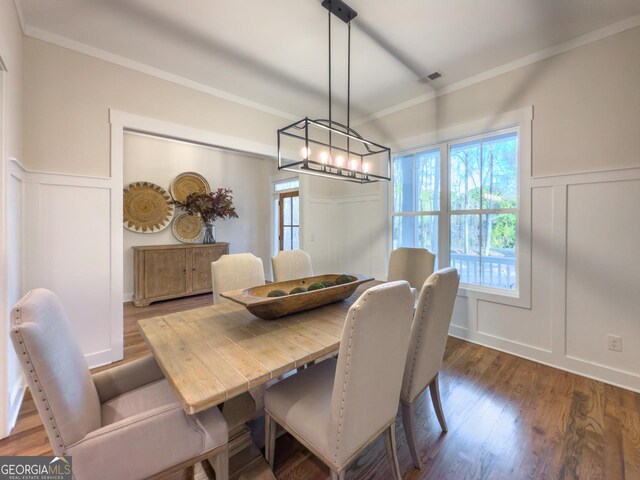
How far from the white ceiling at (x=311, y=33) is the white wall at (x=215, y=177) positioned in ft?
7.94

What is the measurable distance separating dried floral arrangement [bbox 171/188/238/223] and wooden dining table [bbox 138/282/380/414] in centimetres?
349

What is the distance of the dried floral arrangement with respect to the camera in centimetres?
488

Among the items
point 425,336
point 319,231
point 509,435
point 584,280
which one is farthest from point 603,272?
point 319,231

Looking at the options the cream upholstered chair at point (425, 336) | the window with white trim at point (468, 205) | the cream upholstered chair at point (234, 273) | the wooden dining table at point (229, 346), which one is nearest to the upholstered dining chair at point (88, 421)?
the wooden dining table at point (229, 346)

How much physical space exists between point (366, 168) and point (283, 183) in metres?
3.60

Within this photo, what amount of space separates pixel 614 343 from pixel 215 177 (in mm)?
5815

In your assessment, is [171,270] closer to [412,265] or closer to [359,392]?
[412,265]

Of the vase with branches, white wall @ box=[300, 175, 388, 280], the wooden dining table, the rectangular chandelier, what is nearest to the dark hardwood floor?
the wooden dining table

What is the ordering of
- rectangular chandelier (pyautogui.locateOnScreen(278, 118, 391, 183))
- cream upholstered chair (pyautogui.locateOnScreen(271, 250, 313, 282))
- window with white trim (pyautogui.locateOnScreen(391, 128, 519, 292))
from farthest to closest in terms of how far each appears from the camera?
window with white trim (pyautogui.locateOnScreen(391, 128, 519, 292)), cream upholstered chair (pyautogui.locateOnScreen(271, 250, 313, 282)), rectangular chandelier (pyautogui.locateOnScreen(278, 118, 391, 183))

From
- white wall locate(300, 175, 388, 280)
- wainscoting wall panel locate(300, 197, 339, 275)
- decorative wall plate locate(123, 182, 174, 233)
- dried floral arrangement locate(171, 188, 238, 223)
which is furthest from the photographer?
dried floral arrangement locate(171, 188, 238, 223)

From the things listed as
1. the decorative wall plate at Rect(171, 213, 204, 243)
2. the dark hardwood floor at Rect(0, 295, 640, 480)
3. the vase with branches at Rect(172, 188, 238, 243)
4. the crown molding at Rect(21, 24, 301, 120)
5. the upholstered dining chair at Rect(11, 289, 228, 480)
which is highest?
the crown molding at Rect(21, 24, 301, 120)

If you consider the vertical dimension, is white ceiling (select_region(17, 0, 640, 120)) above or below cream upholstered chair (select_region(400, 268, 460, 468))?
above

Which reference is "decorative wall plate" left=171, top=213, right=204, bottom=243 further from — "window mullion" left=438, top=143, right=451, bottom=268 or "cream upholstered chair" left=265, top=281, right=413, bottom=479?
"cream upholstered chair" left=265, top=281, right=413, bottom=479

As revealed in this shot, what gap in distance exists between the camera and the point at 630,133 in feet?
6.98
